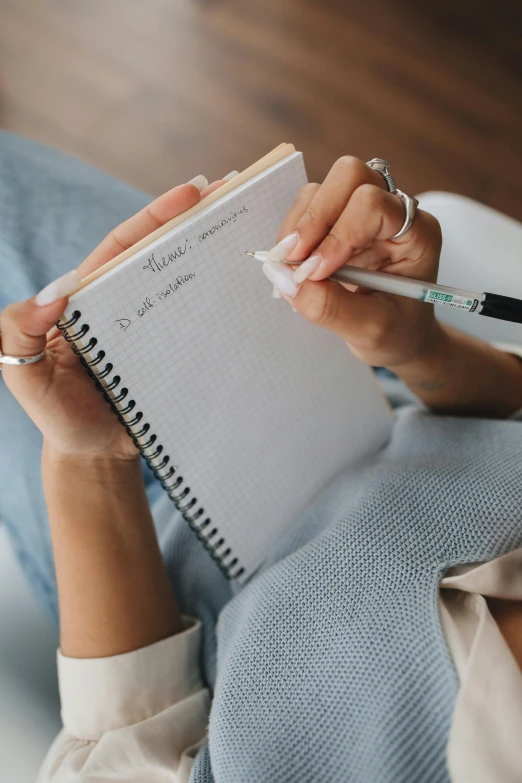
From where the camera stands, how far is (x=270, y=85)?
1.71 m

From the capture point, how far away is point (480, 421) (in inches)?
25.5

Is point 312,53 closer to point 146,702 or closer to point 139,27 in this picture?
point 139,27

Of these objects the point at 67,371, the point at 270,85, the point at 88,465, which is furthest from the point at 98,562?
the point at 270,85

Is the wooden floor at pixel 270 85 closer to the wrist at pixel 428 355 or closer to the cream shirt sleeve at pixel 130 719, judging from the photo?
the wrist at pixel 428 355

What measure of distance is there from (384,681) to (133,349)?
305 mm

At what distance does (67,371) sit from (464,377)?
0.41 m

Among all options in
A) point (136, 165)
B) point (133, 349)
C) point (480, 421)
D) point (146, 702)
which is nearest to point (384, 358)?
point (480, 421)

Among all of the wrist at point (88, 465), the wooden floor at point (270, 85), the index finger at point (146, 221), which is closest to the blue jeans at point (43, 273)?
the wrist at point (88, 465)

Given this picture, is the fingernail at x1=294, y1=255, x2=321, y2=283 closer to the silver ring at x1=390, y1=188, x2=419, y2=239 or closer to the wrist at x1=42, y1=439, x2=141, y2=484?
the silver ring at x1=390, y1=188, x2=419, y2=239

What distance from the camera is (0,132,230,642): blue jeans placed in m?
0.69

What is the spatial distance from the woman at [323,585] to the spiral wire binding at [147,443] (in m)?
0.03

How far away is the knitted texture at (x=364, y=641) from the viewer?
437mm

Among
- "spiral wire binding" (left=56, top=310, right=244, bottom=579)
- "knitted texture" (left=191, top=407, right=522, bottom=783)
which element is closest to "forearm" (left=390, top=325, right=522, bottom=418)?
"knitted texture" (left=191, top=407, right=522, bottom=783)

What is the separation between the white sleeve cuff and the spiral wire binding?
0.30ft
